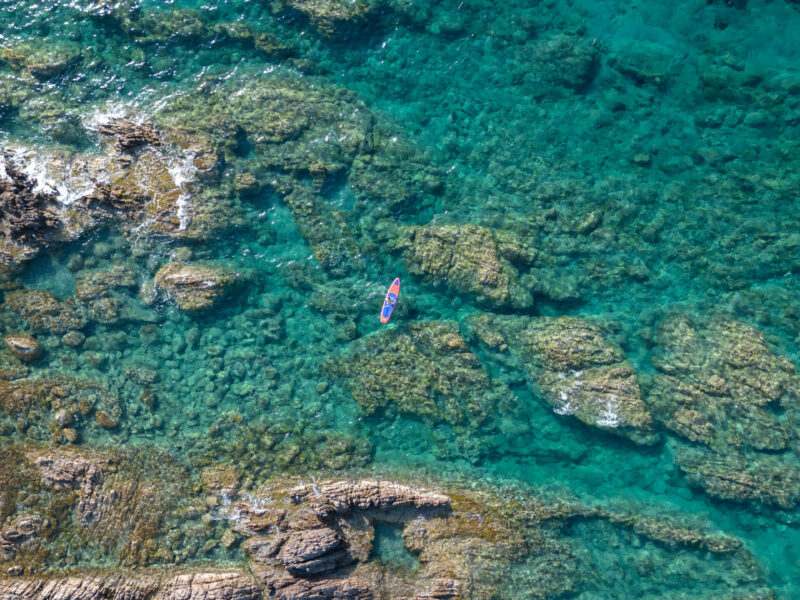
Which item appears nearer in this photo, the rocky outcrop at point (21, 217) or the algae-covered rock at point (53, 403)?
the algae-covered rock at point (53, 403)

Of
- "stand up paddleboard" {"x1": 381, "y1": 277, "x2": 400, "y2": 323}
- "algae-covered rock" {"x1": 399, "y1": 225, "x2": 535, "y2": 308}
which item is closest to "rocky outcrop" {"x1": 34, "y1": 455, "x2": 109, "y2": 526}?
"stand up paddleboard" {"x1": 381, "y1": 277, "x2": 400, "y2": 323}

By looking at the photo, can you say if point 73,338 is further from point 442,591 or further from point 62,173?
point 442,591

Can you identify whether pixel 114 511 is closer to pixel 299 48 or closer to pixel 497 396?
pixel 497 396

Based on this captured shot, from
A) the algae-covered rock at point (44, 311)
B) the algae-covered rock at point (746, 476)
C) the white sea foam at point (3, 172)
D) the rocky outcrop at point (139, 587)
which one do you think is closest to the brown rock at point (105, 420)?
the algae-covered rock at point (44, 311)

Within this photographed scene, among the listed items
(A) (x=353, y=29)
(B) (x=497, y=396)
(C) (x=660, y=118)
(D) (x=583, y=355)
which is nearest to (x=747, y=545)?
(D) (x=583, y=355)

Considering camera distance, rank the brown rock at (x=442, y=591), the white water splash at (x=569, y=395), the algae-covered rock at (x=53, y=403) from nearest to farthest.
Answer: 1. the brown rock at (x=442, y=591)
2. the algae-covered rock at (x=53, y=403)
3. the white water splash at (x=569, y=395)

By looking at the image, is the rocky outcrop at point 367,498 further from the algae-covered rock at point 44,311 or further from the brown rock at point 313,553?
the algae-covered rock at point 44,311

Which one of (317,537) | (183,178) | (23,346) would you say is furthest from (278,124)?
(317,537)

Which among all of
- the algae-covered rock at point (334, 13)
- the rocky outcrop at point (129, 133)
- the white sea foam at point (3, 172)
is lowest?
the white sea foam at point (3, 172)

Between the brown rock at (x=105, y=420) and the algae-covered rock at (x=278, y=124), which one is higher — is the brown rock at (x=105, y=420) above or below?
below
